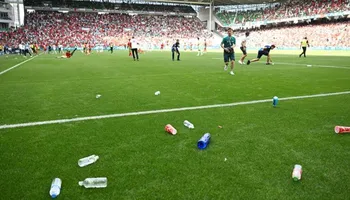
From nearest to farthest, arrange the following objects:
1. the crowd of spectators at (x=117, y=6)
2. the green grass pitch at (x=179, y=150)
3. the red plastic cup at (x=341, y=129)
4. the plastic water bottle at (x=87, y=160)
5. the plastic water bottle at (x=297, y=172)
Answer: the green grass pitch at (x=179, y=150) → the plastic water bottle at (x=297, y=172) → the plastic water bottle at (x=87, y=160) → the red plastic cup at (x=341, y=129) → the crowd of spectators at (x=117, y=6)

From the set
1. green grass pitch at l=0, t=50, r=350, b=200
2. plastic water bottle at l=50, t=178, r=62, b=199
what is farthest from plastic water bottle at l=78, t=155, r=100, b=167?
plastic water bottle at l=50, t=178, r=62, b=199

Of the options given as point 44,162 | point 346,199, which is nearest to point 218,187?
point 346,199

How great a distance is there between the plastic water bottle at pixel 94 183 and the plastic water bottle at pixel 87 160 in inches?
18.8

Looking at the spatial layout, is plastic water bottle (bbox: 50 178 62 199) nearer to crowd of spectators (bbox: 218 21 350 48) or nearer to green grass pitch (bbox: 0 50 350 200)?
green grass pitch (bbox: 0 50 350 200)

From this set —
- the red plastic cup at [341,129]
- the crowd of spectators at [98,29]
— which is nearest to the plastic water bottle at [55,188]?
the red plastic cup at [341,129]

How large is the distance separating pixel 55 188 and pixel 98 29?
67.5 meters

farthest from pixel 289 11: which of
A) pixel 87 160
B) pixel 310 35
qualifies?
pixel 87 160

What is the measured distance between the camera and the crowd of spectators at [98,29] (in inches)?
2264

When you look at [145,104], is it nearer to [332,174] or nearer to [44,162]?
[44,162]

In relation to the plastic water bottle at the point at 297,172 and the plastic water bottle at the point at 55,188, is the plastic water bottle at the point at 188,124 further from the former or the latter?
the plastic water bottle at the point at 55,188

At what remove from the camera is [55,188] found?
8.91 feet

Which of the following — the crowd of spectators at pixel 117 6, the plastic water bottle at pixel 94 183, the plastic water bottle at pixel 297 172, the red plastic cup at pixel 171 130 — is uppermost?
the crowd of spectators at pixel 117 6

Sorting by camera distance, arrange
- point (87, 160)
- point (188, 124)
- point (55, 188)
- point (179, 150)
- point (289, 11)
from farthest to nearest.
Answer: point (289, 11), point (188, 124), point (179, 150), point (87, 160), point (55, 188)

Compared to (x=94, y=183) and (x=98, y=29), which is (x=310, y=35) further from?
(x=94, y=183)
